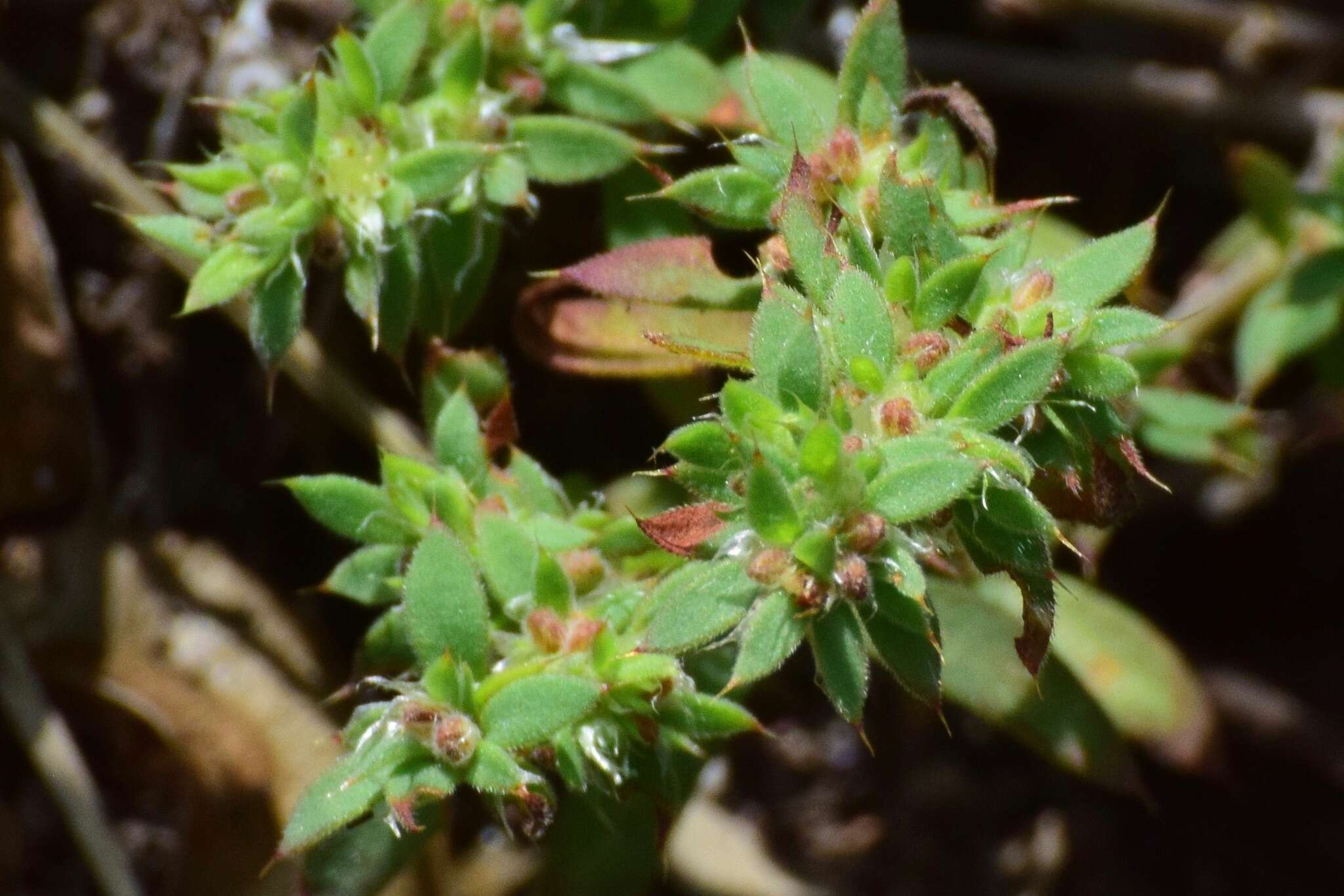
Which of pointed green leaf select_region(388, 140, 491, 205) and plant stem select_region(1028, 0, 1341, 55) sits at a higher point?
pointed green leaf select_region(388, 140, 491, 205)

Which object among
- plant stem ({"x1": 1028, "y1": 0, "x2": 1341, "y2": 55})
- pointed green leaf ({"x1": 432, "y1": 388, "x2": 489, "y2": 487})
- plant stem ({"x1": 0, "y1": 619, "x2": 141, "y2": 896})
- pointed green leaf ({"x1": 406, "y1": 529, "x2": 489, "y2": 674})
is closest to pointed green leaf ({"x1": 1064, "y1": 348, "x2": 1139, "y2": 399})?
pointed green leaf ({"x1": 406, "y1": 529, "x2": 489, "y2": 674})

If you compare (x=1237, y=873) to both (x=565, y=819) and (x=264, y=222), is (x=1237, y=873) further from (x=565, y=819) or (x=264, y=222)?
(x=264, y=222)

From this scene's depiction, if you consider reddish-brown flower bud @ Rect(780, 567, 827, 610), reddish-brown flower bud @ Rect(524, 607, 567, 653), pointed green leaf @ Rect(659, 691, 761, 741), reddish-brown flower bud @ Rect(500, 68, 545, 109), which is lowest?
pointed green leaf @ Rect(659, 691, 761, 741)

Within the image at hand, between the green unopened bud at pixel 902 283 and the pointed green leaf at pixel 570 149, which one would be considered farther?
the pointed green leaf at pixel 570 149

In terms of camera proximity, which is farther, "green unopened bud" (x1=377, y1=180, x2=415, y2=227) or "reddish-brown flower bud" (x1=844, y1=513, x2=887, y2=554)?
"green unopened bud" (x1=377, y1=180, x2=415, y2=227)

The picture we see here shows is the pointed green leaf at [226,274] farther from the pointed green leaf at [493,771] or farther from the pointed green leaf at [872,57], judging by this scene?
the pointed green leaf at [872,57]

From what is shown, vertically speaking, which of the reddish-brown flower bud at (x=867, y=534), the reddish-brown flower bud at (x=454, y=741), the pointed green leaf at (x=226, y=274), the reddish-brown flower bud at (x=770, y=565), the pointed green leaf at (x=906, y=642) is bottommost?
the reddish-brown flower bud at (x=454, y=741)

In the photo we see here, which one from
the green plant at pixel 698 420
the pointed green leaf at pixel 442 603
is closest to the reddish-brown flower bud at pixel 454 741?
the green plant at pixel 698 420

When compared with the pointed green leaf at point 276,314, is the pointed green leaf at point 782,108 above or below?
above

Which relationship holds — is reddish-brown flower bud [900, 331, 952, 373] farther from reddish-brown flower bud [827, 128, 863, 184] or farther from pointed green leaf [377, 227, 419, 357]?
pointed green leaf [377, 227, 419, 357]
